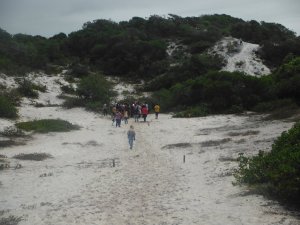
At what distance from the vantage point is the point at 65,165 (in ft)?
59.3

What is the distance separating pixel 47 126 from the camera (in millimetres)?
27203

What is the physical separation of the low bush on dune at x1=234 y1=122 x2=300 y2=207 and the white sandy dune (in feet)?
1.23

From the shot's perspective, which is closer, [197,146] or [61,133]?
[197,146]

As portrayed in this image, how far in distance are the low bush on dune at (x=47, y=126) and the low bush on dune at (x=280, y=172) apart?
50.1 ft

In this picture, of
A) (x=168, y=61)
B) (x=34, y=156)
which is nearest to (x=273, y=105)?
(x=34, y=156)

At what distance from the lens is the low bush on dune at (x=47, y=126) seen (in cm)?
2630

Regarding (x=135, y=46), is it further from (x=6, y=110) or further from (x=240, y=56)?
(x=6, y=110)

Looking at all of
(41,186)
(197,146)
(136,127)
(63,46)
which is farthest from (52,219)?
(63,46)

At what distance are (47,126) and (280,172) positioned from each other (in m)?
18.9

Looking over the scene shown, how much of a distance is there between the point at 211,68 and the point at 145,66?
936 centimetres

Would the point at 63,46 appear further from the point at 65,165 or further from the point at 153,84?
the point at 65,165

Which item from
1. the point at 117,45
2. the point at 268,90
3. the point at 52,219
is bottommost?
the point at 52,219

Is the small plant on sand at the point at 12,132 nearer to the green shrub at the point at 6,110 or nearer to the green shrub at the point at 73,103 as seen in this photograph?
the green shrub at the point at 6,110

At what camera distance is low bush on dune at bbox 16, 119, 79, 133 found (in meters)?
26.3
